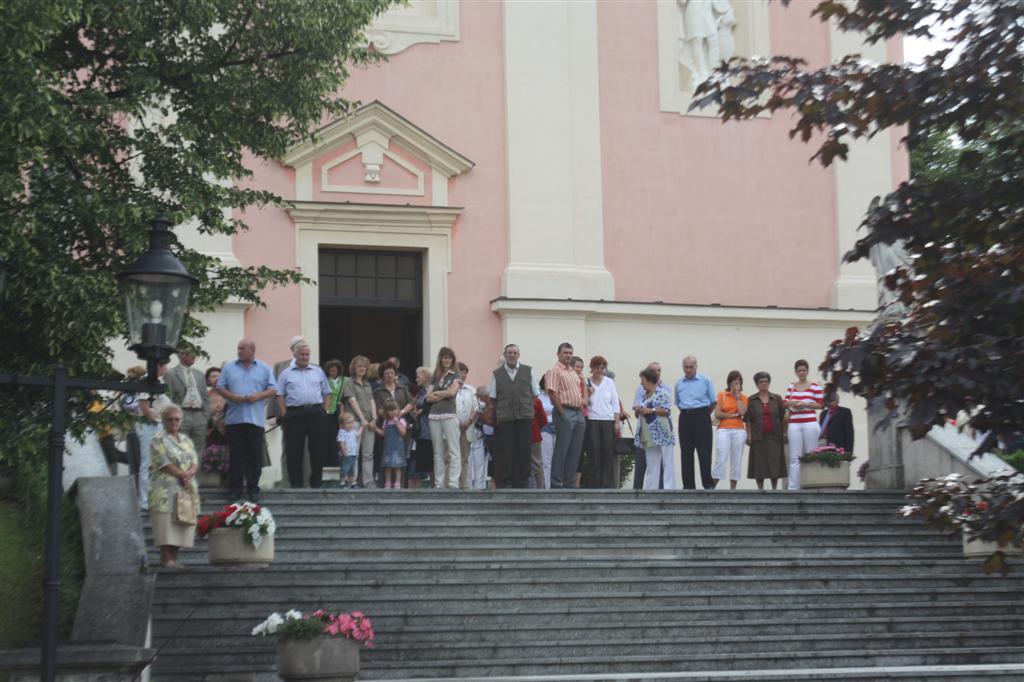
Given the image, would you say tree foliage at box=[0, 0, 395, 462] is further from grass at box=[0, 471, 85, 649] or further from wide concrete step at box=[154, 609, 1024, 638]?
wide concrete step at box=[154, 609, 1024, 638]

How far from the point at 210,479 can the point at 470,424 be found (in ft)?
10.3

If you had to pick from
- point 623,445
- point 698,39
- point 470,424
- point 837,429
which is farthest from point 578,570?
point 698,39

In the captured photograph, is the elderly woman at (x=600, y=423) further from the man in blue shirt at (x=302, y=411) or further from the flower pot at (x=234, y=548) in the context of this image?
the flower pot at (x=234, y=548)

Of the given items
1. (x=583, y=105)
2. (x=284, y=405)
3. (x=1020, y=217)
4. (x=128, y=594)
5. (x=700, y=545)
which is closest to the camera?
(x=1020, y=217)

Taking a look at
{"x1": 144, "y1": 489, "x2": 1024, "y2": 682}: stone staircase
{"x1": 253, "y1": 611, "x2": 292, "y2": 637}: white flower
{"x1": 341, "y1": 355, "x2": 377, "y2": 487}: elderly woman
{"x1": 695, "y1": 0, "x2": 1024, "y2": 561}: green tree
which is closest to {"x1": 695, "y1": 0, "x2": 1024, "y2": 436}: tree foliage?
{"x1": 695, "y1": 0, "x2": 1024, "y2": 561}: green tree

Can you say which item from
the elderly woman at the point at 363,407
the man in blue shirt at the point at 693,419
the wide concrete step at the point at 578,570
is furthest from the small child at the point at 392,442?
the wide concrete step at the point at 578,570

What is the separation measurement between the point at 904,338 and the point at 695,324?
17007 millimetres

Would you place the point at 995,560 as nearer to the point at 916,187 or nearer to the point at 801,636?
the point at 916,187

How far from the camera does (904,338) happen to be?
24.1 feet

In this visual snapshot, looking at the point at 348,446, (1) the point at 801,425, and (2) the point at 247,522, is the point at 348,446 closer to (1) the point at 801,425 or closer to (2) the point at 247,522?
(2) the point at 247,522

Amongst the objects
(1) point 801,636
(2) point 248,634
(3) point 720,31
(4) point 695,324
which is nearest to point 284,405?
(2) point 248,634

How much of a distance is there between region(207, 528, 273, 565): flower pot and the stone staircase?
120 mm

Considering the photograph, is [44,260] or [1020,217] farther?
[44,260]

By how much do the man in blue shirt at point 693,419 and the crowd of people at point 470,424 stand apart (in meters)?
0.02
